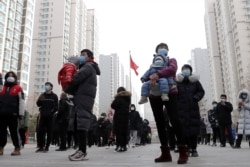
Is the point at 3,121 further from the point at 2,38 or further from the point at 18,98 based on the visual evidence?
the point at 2,38

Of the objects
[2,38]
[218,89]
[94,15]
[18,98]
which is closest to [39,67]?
[2,38]

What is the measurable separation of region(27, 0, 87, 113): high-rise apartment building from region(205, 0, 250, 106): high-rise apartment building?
49.6m

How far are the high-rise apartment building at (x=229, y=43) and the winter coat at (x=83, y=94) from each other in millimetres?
63696

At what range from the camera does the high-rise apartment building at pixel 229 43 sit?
244ft

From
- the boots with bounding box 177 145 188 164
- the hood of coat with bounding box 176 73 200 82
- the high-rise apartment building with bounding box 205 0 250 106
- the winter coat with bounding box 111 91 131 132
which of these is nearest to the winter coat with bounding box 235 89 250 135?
the winter coat with bounding box 111 91 131 132

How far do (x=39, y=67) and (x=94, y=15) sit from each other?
152 feet

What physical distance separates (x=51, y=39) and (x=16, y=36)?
2789 centimetres

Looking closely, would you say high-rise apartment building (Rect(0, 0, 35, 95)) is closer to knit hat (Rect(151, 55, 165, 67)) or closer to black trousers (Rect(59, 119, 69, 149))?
black trousers (Rect(59, 119, 69, 149))

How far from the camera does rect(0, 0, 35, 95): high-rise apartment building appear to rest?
6120 centimetres

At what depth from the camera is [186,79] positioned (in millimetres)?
6551

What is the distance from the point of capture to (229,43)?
Result: 80.7 meters

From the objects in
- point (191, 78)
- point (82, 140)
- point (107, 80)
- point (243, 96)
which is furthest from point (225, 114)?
point (107, 80)

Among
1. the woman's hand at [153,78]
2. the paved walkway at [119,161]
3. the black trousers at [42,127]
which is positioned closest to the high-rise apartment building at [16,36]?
the black trousers at [42,127]

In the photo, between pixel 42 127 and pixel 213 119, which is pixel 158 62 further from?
pixel 213 119
